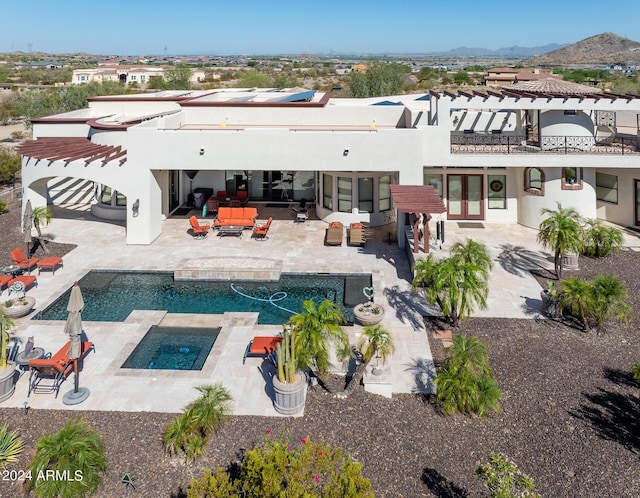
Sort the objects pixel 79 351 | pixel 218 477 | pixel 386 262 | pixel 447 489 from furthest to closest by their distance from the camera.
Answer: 1. pixel 386 262
2. pixel 79 351
3. pixel 447 489
4. pixel 218 477

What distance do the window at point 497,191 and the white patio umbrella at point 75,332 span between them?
68.5 feet

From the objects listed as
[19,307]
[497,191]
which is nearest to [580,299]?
[497,191]

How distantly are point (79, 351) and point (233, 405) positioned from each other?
3643 mm

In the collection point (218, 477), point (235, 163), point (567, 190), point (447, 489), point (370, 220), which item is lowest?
point (447, 489)

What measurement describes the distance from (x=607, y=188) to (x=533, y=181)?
4050mm

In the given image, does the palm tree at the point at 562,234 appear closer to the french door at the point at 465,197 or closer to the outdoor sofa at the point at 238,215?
the french door at the point at 465,197

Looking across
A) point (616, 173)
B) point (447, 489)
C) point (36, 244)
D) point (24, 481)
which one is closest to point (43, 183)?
point (36, 244)

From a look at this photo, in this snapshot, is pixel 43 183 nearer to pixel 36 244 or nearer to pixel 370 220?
pixel 36 244

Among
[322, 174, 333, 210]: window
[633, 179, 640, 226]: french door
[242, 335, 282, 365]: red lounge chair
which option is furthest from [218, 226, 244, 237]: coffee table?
[633, 179, 640, 226]: french door

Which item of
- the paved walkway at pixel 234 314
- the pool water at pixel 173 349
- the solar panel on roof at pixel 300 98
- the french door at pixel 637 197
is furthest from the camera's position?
the solar panel on roof at pixel 300 98

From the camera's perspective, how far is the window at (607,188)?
79.0 ft

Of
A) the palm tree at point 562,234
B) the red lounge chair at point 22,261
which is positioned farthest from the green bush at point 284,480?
the red lounge chair at point 22,261

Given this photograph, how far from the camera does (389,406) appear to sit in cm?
1068

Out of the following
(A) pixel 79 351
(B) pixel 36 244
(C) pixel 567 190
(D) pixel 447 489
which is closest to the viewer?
(D) pixel 447 489
